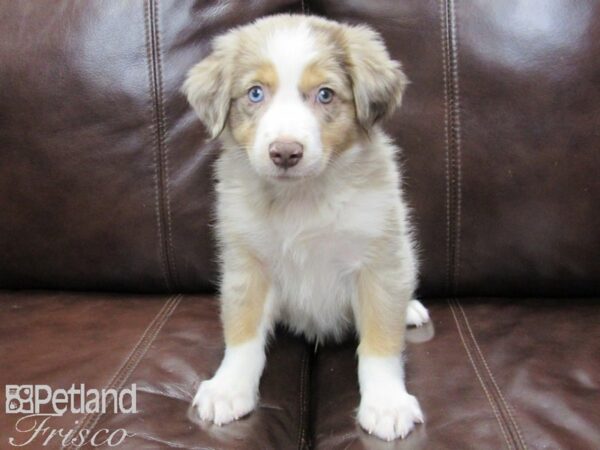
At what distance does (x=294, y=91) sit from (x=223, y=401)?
2.36ft

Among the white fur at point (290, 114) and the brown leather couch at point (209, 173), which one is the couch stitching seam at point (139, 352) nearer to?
the brown leather couch at point (209, 173)

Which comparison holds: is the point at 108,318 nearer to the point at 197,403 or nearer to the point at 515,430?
the point at 197,403

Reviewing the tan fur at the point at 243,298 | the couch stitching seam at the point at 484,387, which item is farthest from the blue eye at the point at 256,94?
the couch stitching seam at the point at 484,387

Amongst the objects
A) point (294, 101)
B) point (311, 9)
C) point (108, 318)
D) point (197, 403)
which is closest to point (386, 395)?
point (197, 403)

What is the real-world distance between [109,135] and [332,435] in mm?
1112

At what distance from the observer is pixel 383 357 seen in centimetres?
156

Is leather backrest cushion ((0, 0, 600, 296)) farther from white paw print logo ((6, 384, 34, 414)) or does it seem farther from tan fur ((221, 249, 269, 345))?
white paw print logo ((6, 384, 34, 414))

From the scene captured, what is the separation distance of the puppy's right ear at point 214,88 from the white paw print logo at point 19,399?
73cm

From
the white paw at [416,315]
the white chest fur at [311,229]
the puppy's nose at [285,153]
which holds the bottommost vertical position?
the white paw at [416,315]

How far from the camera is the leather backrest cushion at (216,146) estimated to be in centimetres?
189

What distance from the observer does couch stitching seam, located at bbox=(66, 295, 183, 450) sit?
4.53 feet

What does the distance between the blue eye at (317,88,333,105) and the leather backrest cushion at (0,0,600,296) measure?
417mm

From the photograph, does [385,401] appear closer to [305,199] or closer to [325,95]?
[305,199]

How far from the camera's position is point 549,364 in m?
1.58
